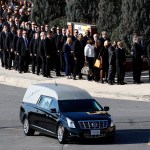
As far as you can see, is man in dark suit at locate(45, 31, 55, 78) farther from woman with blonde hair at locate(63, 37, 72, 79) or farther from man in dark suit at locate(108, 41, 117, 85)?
man in dark suit at locate(108, 41, 117, 85)

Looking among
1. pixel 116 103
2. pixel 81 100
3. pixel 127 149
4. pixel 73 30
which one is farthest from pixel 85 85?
pixel 127 149

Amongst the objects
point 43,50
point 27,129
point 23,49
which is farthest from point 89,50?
point 27,129

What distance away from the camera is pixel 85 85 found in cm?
3195

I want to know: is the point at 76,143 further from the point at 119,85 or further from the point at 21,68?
the point at 21,68

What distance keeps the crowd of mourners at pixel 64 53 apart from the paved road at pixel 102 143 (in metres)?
2.74

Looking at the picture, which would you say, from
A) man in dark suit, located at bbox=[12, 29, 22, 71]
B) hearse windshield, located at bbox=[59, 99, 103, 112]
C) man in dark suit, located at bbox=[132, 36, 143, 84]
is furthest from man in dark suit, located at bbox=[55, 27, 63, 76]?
hearse windshield, located at bbox=[59, 99, 103, 112]

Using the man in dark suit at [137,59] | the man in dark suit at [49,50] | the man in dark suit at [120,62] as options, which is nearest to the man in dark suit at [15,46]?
the man in dark suit at [49,50]

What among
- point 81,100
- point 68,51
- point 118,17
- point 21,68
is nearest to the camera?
point 81,100

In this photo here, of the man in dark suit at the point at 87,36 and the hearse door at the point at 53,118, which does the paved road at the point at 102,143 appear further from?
the man in dark suit at the point at 87,36

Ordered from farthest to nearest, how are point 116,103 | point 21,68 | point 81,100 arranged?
1. point 21,68
2. point 116,103
3. point 81,100

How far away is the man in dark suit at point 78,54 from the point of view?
1298 inches

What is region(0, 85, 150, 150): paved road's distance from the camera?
68.1ft

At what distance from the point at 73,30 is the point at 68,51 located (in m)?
4.28

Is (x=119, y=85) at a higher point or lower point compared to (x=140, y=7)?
lower
